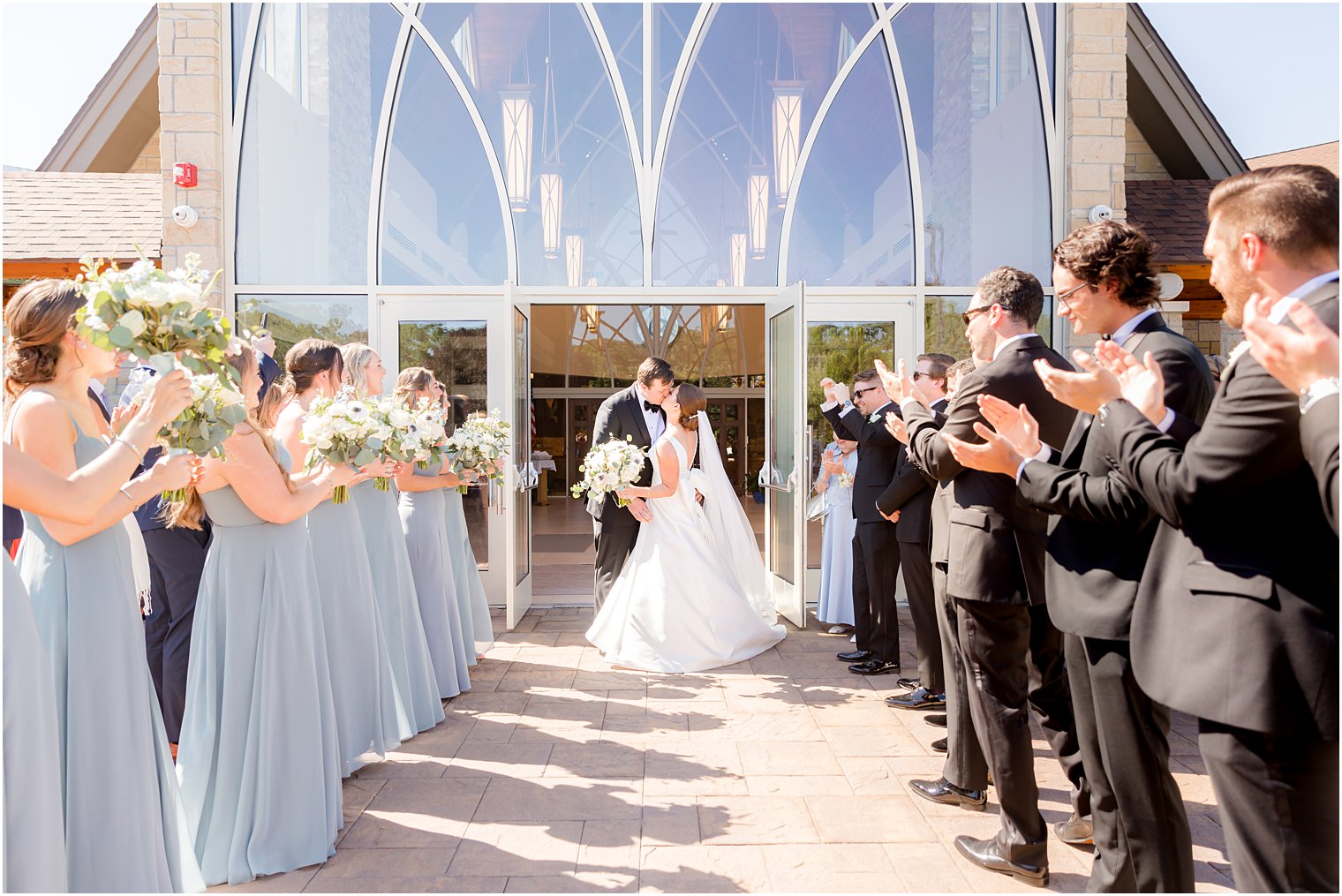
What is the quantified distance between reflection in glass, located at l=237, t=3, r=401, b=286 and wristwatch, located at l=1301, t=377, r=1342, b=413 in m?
7.84

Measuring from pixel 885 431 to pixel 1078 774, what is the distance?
2501 mm

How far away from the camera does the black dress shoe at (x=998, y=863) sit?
2.96m

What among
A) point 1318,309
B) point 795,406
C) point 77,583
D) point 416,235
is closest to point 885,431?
point 795,406

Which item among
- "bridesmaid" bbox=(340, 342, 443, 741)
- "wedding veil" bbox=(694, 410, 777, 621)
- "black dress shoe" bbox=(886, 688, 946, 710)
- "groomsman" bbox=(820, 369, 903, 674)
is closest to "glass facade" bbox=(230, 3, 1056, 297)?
"wedding veil" bbox=(694, 410, 777, 621)

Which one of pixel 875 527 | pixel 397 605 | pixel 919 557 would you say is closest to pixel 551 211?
pixel 875 527

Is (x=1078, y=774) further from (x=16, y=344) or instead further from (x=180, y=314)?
(x=16, y=344)

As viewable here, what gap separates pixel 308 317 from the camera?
25.8 feet

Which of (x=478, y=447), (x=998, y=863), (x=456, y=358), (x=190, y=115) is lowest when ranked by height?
(x=998, y=863)

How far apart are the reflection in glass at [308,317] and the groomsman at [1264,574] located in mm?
7521

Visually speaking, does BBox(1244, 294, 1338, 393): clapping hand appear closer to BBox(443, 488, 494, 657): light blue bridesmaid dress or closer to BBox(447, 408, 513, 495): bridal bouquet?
BBox(447, 408, 513, 495): bridal bouquet

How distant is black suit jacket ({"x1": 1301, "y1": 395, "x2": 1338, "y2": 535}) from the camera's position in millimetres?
1538

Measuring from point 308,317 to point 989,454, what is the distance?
7.08m

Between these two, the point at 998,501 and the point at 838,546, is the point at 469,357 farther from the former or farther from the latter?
the point at 998,501

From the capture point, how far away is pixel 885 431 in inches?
207
